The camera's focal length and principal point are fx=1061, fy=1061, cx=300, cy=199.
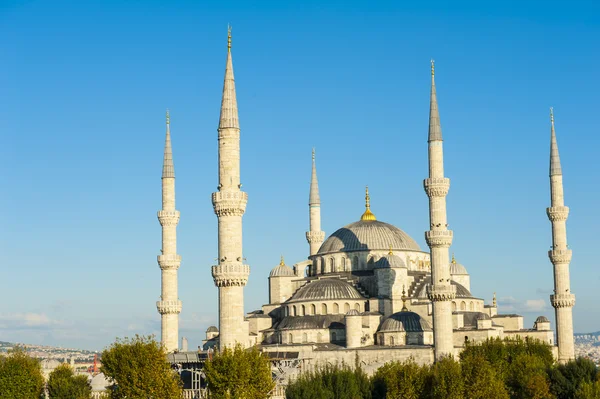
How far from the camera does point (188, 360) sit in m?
45.4

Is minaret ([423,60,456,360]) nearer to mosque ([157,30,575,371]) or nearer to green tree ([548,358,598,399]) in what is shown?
mosque ([157,30,575,371])

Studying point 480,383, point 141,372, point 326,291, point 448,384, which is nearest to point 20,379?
point 141,372

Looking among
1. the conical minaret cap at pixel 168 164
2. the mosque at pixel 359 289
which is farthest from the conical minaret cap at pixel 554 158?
the conical minaret cap at pixel 168 164

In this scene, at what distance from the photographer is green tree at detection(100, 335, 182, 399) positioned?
35.6 metres

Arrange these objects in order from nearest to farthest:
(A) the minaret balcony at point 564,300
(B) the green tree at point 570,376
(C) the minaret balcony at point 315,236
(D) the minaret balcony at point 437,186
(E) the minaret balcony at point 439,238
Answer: (B) the green tree at point 570,376 < (E) the minaret balcony at point 439,238 < (D) the minaret balcony at point 437,186 < (A) the minaret balcony at point 564,300 < (C) the minaret balcony at point 315,236

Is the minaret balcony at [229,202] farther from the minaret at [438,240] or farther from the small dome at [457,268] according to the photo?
the small dome at [457,268]

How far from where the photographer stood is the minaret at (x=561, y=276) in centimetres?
5522

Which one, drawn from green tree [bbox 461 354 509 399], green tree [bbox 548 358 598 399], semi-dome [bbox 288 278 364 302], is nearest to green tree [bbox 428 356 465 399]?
green tree [bbox 461 354 509 399]

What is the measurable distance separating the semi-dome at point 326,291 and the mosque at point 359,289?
0.06 meters

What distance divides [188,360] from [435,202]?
1358cm

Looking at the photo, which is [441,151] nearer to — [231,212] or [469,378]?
[231,212]

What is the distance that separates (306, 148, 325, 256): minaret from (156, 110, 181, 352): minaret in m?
14.4

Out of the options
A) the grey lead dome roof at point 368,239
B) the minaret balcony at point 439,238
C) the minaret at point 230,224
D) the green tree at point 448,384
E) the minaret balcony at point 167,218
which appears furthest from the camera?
the grey lead dome roof at point 368,239

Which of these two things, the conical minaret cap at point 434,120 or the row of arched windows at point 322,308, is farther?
the row of arched windows at point 322,308
